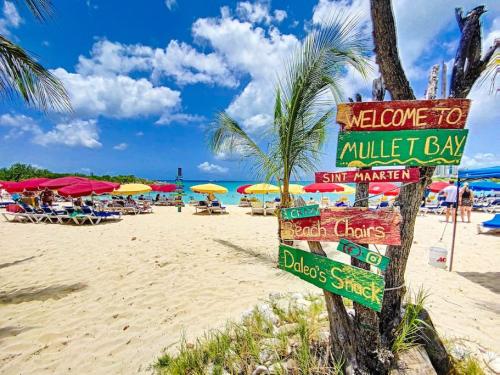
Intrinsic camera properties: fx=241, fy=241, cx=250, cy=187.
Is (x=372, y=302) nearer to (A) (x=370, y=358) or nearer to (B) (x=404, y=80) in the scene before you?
(A) (x=370, y=358)

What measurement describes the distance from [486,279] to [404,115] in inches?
198

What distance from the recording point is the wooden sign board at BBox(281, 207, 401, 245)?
1740 millimetres

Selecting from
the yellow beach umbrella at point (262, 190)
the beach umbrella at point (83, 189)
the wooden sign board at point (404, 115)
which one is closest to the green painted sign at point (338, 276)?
the wooden sign board at point (404, 115)

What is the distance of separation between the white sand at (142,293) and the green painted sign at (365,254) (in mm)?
2029

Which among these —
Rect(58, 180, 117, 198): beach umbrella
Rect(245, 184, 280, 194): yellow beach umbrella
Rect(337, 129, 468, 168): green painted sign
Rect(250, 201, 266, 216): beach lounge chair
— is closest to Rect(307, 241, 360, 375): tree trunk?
Rect(337, 129, 468, 168): green painted sign

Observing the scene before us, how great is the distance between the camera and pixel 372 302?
1.72 m

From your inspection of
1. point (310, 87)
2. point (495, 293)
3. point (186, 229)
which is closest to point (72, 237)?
point (186, 229)

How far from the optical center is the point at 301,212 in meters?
1.92

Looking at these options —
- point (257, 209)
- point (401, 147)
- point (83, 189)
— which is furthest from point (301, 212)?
point (257, 209)

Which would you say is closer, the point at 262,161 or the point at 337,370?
the point at 337,370

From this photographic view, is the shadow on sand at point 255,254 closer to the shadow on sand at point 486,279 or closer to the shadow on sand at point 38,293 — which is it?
the shadow on sand at point 38,293

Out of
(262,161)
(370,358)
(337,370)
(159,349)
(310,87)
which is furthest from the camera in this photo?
(262,161)

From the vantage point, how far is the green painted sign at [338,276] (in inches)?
67.6

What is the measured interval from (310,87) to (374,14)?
248cm
